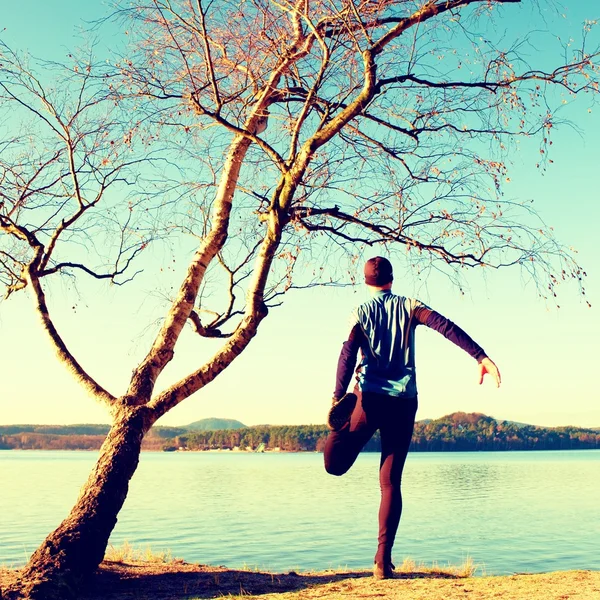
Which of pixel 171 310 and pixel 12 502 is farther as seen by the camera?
pixel 12 502

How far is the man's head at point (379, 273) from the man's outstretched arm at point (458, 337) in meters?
0.41

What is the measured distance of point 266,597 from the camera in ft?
19.4

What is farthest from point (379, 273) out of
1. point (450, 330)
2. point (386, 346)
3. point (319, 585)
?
point (319, 585)

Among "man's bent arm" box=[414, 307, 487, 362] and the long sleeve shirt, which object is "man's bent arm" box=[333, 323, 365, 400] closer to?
the long sleeve shirt

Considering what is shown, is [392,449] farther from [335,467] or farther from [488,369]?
[488,369]

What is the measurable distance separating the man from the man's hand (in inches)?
13.4

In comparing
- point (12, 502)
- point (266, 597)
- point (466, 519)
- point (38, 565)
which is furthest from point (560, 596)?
point (12, 502)

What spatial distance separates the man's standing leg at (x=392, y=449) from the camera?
5.87 metres

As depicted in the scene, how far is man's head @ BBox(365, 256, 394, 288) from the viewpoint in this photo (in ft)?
20.2

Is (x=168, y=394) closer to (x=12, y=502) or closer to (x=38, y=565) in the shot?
(x=38, y=565)

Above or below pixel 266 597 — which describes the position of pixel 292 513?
below

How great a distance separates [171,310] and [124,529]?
69.8 ft

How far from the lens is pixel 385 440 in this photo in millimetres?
5992

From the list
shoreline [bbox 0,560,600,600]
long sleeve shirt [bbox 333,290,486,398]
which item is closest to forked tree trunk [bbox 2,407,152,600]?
shoreline [bbox 0,560,600,600]
